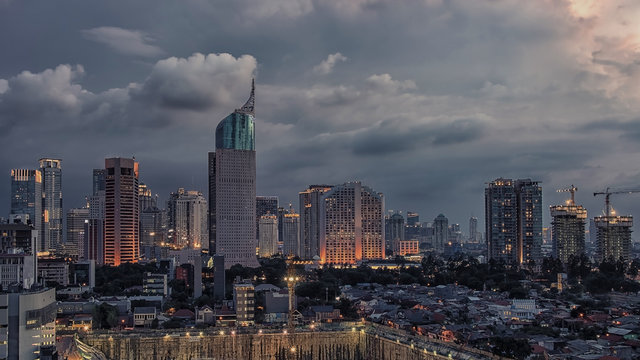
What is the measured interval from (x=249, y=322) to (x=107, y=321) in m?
8.73

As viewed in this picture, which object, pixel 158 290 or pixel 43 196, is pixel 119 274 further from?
pixel 43 196

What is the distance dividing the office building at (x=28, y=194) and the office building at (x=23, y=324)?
3909 inches

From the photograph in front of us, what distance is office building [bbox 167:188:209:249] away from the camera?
12494 cm

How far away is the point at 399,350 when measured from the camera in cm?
3197

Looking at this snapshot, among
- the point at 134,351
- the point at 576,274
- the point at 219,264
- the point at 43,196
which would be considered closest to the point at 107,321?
the point at 134,351

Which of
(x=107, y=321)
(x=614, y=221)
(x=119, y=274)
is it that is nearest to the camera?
(x=107, y=321)

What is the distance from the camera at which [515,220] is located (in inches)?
3701

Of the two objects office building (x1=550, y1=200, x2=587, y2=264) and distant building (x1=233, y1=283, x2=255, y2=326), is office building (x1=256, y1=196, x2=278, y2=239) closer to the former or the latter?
office building (x1=550, y1=200, x2=587, y2=264)

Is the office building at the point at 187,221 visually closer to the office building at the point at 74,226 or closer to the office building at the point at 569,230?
the office building at the point at 74,226

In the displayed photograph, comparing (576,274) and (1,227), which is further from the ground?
(1,227)

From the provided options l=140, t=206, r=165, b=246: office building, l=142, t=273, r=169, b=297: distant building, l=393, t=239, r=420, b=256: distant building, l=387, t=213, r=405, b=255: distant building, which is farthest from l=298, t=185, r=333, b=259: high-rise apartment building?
l=142, t=273, r=169, b=297: distant building

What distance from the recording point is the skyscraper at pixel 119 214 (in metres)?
87.2

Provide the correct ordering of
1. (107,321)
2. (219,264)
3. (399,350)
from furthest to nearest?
(219,264) < (107,321) < (399,350)

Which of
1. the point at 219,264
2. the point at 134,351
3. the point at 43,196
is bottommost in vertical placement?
the point at 134,351
